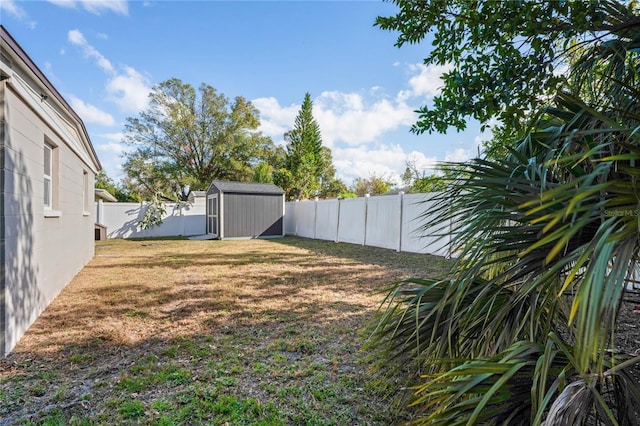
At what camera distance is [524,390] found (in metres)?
1.15

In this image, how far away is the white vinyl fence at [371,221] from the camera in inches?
347

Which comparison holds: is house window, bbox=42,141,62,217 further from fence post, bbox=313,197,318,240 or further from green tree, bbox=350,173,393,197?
green tree, bbox=350,173,393,197

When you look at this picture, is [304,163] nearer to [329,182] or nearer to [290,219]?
[329,182]

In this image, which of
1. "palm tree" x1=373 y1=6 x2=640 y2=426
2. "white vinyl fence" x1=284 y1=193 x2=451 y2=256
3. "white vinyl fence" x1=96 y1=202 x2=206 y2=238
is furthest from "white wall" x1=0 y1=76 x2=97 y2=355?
"white vinyl fence" x1=96 y1=202 x2=206 y2=238

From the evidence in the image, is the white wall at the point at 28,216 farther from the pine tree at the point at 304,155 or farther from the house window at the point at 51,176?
the pine tree at the point at 304,155

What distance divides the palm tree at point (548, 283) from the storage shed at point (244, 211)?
481 inches

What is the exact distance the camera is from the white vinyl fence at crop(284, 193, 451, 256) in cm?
881

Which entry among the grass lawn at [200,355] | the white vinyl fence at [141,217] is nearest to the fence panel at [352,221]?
the grass lawn at [200,355]

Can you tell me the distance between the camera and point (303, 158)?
79.2 feet

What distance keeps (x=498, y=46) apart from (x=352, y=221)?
9192 mm

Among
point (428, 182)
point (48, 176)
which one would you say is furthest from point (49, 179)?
point (428, 182)

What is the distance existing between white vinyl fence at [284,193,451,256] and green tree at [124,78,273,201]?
11310mm

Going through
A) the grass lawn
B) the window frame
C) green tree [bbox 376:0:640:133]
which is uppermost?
green tree [bbox 376:0:640:133]

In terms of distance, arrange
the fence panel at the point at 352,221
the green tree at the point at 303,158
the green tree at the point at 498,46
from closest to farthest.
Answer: the green tree at the point at 498,46
the fence panel at the point at 352,221
the green tree at the point at 303,158
